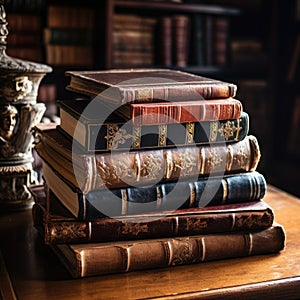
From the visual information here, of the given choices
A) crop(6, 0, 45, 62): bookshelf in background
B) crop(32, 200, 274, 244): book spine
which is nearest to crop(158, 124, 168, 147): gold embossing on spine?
Result: crop(32, 200, 274, 244): book spine

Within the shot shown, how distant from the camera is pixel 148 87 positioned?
0.76 metres

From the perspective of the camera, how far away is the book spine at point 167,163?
75cm

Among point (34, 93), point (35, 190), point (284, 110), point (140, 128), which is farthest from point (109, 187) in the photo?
point (284, 110)

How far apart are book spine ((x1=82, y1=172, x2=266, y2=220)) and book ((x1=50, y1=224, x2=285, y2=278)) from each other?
0.05 m

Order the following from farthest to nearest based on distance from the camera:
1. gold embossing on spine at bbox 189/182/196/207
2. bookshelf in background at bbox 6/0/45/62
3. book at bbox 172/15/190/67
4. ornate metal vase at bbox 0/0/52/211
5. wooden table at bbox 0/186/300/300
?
book at bbox 172/15/190/67
bookshelf in background at bbox 6/0/45/62
ornate metal vase at bbox 0/0/52/211
gold embossing on spine at bbox 189/182/196/207
wooden table at bbox 0/186/300/300

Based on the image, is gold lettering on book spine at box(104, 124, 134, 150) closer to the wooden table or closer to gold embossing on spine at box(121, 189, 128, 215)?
gold embossing on spine at box(121, 189, 128, 215)

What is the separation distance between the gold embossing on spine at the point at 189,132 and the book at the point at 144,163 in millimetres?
12

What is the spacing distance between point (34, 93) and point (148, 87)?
1.14ft

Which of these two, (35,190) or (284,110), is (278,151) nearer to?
(284,110)

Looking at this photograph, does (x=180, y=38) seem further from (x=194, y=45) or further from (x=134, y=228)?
(x=134, y=228)

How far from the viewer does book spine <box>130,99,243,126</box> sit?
739mm

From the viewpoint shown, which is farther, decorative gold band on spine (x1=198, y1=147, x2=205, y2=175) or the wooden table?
decorative gold band on spine (x1=198, y1=147, x2=205, y2=175)

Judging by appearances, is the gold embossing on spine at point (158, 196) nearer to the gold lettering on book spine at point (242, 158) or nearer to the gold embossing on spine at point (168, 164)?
the gold embossing on spine at point (168, 164)

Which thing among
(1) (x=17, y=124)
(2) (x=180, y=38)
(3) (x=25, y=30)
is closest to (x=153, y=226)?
(1) (x=17, y=124)
